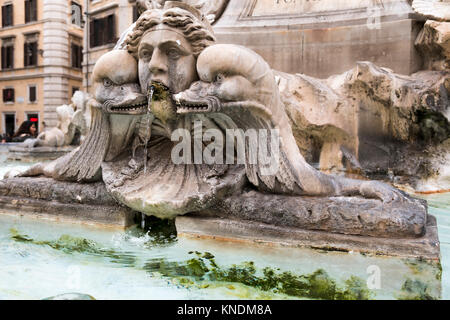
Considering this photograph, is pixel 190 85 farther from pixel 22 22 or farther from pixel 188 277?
pixel 22 22

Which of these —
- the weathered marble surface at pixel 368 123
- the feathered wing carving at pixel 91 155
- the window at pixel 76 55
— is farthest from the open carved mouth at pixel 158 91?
the window at pixel 76 55

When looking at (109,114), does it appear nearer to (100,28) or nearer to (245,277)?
(245,277)

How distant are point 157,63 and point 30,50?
2547 cm

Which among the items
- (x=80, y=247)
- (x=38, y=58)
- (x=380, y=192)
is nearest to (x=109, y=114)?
(x=80, y=247)

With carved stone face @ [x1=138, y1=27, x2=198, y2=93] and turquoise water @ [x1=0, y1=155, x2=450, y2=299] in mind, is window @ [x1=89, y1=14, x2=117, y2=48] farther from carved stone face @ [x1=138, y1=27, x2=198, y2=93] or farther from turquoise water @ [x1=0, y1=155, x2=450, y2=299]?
turquoise water @ [x1=0, y1=155, x2=450, y2=299]

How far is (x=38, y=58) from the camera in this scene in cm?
2402

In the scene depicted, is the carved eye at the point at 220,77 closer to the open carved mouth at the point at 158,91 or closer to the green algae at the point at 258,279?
the open carved mouth at the point at 158,91

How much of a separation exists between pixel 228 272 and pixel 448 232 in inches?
63.8

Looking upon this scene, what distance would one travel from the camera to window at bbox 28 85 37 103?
2439 cm

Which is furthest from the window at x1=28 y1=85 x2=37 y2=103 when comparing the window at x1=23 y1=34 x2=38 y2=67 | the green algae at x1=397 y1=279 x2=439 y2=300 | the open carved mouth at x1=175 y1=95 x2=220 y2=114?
the green algae at x1=397 y1=279 x2=439 y2=300

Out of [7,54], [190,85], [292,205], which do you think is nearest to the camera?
[292,205]

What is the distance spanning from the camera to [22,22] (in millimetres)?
24750

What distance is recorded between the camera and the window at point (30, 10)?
2402cm
